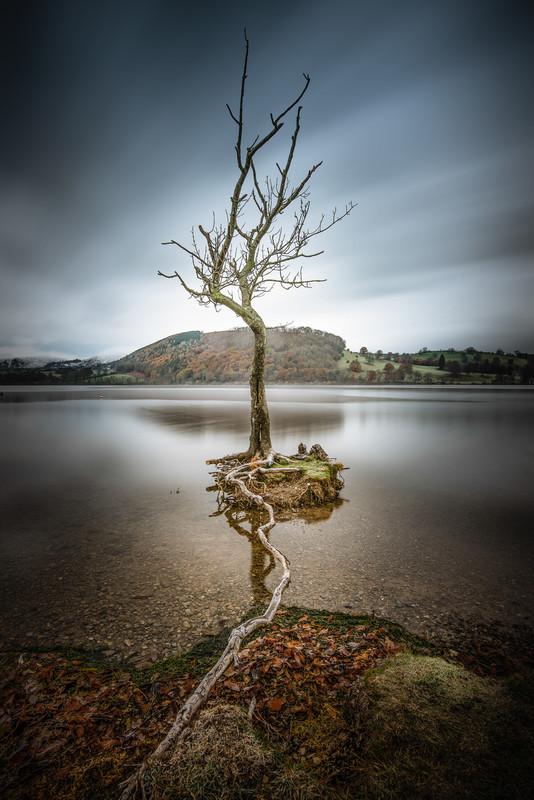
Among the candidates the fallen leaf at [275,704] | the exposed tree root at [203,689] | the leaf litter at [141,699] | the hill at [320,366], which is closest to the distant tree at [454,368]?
the hill at [320,366]

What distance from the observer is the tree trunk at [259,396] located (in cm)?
1037

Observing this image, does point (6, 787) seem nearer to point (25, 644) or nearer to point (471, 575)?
point (25, 644)

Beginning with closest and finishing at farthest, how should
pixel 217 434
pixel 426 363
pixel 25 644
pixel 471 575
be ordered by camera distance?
1. pixel 25 644
2. pixel 471 575
3. pixel 217 434
4. pixel 426 363

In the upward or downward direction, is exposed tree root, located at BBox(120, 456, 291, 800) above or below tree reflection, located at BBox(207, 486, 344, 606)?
above

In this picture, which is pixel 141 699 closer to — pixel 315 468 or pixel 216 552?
pixel 216 552

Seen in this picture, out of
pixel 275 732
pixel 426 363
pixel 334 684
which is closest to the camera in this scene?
pixel 275 732

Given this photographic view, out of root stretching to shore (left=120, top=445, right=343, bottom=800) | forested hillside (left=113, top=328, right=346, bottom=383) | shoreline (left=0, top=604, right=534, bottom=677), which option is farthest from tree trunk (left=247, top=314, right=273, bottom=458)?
forested hillside (left=113, top=328, right=346, bottom=383)

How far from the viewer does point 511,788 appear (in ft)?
5.66

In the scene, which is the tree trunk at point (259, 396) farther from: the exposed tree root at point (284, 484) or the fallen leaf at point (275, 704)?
the fallen leaf at point (275, 704)

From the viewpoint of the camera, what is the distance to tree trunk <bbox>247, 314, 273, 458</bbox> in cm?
1037

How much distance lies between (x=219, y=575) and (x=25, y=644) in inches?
99.6

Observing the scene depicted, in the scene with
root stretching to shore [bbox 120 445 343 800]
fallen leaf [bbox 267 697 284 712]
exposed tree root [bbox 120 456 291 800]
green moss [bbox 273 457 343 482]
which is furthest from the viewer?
green moss [bbox 273 457 343 482]

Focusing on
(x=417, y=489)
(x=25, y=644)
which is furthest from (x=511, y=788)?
(x=417, y=489)

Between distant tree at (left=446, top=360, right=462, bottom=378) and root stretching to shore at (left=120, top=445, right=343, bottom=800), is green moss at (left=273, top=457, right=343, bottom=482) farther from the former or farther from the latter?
distant tree at (left=446, top=360, right=462, bottom=378)
